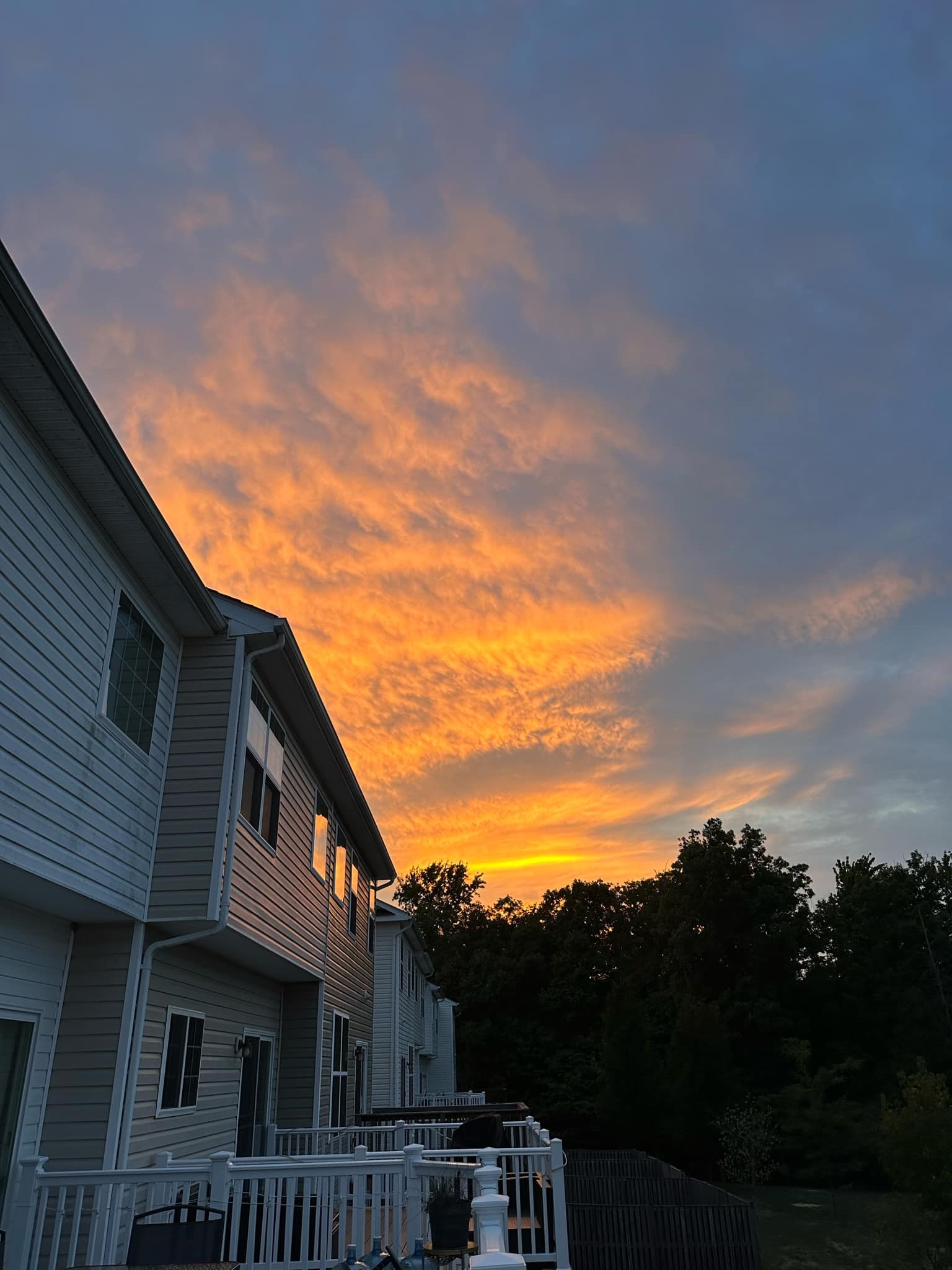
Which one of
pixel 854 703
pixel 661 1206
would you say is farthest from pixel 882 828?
pixel 661 1206

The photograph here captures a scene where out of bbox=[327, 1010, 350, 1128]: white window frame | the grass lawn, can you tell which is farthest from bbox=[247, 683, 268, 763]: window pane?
the grass lawn

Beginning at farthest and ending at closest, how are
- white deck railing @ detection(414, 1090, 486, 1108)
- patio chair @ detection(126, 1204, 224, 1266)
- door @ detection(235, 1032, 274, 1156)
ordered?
1. white deck railing @ detection(414, 1090, 486, 1108)
2. door @ detection(235, 1032, 274, 1156)
3. patio chair @ detection(126, 1204, 224, 1266)

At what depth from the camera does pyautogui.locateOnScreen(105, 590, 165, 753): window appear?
649 centimetres

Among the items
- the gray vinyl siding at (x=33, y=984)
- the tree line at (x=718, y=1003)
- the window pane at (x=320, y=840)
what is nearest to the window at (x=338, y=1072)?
the window pane at (x=320, y=840)

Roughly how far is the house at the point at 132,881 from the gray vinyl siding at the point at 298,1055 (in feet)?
3.87

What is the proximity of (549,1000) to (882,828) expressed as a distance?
16.3 metres

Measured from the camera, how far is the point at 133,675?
681 cm

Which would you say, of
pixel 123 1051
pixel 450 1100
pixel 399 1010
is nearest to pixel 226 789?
pixel 123 1051

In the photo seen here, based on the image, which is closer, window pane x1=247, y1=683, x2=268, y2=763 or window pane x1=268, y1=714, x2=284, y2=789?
window pane x1=247, y1=683, x2=268, y2=763

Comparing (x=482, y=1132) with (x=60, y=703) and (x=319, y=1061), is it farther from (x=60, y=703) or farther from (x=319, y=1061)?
(x=60, y=703)

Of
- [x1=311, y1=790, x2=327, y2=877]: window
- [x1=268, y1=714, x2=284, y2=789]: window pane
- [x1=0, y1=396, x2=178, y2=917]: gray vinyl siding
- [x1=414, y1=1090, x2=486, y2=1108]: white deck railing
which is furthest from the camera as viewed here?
[x1=414, y1=1090, x2=486, y2=1108]: white deck railing

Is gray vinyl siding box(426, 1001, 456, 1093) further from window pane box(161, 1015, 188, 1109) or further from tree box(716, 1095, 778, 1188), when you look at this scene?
window pane box(161, 1015, 188, 1109)

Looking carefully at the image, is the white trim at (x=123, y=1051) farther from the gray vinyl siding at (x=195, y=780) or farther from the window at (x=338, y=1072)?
the window at (x=338, y=1072)

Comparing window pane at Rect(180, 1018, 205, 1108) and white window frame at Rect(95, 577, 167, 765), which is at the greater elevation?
white window frame at Rect(95, 577, 167, 765)
